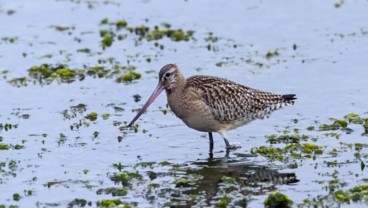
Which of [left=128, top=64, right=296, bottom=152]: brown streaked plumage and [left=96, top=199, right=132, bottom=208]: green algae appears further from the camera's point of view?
[left=128, top=64, right=296, bottom=152]: brown streaked plumage

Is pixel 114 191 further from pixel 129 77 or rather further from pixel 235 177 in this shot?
pixel 129 77

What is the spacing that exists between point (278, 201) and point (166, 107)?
524 centimetres

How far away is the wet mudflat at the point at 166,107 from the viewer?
40.1 ft

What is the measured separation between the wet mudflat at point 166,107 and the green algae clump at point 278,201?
0.02 meters

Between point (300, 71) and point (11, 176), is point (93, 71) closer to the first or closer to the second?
point (300, 71)

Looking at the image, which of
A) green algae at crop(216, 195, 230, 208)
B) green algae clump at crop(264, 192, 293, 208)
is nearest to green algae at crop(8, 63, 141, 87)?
green algae at crop(216, 195, 230, 208)

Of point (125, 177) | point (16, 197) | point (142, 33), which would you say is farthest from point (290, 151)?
point (142, 33)

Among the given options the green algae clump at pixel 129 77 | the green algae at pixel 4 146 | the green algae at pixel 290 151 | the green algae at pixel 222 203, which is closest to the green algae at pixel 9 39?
the green algae clump at pixel 129 77

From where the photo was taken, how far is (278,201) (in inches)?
442

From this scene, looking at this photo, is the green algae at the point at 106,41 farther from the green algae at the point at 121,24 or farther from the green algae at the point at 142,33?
Answer: the green algae at the point at 121,24

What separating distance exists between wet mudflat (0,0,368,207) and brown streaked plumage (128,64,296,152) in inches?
14.9

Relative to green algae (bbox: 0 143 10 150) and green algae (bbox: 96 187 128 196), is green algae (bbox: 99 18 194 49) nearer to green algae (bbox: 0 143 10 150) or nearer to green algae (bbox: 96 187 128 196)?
green algae (bbox: 0 143 10 150)

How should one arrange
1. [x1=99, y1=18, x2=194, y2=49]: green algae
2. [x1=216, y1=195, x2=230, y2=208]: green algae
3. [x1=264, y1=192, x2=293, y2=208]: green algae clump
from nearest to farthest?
[x1=264, y1=192, x2=293, y2=208]: green algae clump < [x1=216, y1=195, x2=230, y2=208]: green algae < [x1=99, y1=18, x2=194, y2=49]: green algae

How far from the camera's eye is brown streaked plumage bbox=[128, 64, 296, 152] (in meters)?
14.0
